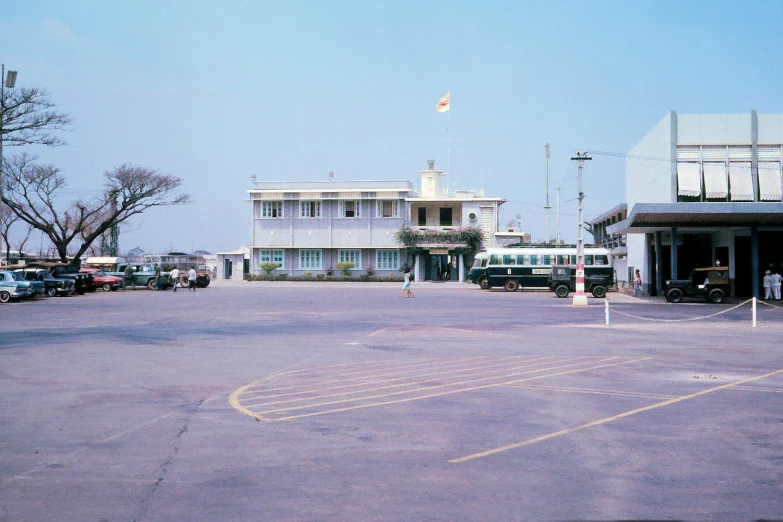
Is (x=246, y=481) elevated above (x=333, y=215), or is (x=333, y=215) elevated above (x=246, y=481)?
(x=333, y=215)

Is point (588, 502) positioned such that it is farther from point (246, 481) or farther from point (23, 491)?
point (23, 491)

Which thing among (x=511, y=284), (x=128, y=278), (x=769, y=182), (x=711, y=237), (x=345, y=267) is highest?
(x=769, y=182)

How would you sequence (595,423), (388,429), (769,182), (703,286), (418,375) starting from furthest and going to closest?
(769,182) < (703,286) < (418,375) < (595,423) < (388,429)

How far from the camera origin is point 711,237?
1842 inches

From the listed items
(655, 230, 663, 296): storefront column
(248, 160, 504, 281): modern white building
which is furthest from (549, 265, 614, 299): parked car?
(248, 160, 504, 281): modern white building

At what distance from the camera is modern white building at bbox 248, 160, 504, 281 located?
72.3 meters

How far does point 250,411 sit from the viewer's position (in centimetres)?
971

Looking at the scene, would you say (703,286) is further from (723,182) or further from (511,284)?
(511,284)

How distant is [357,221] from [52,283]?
33.7 meters

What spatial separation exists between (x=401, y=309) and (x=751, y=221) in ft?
62.1

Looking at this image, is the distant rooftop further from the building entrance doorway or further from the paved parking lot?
the paved parking lot

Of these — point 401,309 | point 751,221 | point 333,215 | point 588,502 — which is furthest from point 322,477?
point 333,215

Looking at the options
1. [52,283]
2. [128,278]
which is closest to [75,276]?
[52,283]

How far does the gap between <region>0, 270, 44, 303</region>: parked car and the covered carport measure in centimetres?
2969
